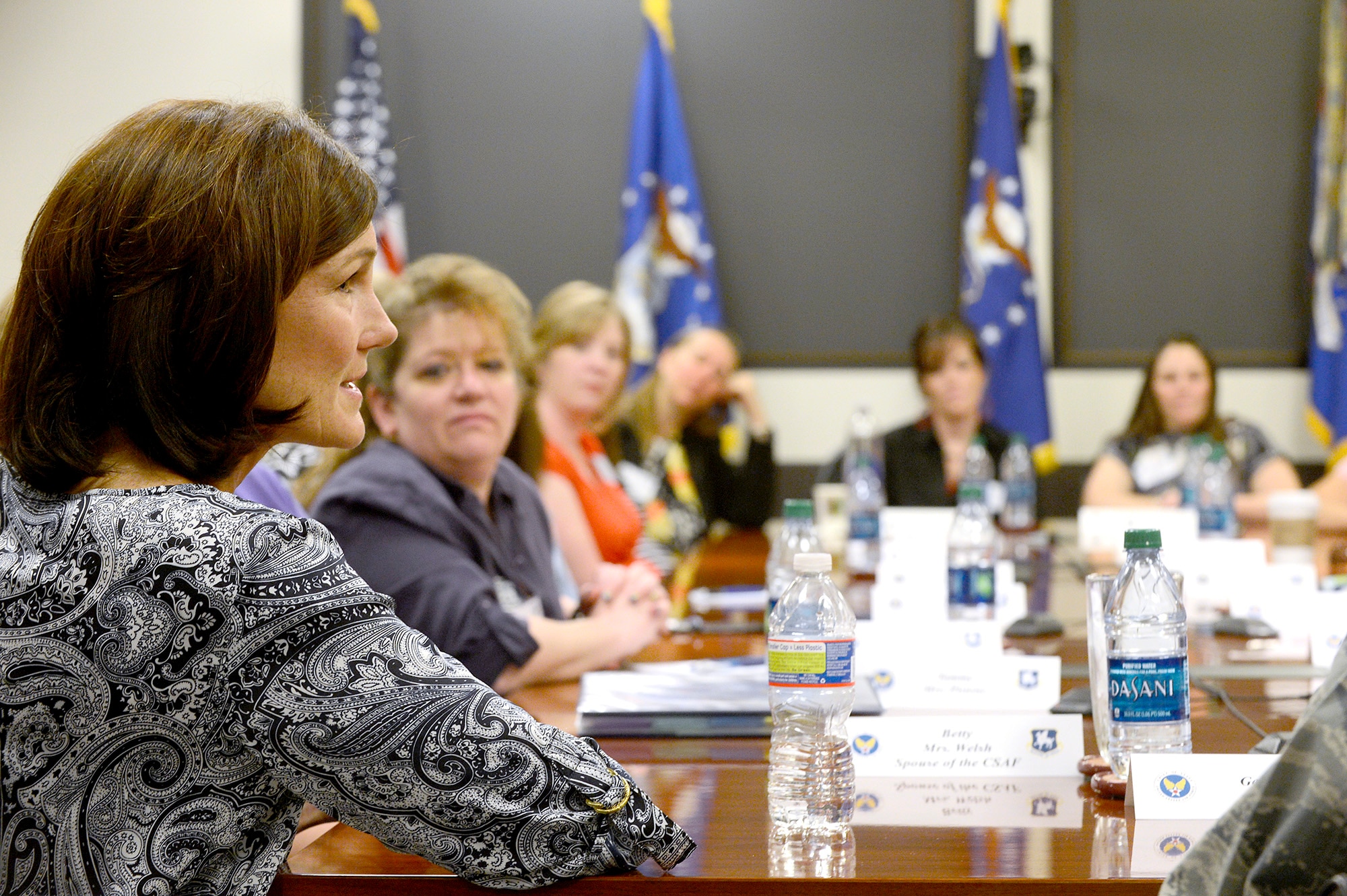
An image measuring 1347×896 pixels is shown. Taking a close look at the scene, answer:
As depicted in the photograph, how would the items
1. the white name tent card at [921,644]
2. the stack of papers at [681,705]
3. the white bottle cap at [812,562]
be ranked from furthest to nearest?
the white name tent card at [921,644] < the stack of papers at [681,705] < the white bottle cap at [812,562]

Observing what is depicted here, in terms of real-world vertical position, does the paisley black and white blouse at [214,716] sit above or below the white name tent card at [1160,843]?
above

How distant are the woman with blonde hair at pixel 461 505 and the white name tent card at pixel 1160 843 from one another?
99 centimetres

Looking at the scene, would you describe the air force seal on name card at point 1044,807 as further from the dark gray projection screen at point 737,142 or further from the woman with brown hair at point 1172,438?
the dark gray projection screen at point 737,142

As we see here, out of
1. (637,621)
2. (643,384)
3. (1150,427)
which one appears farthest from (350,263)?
(1150,427)

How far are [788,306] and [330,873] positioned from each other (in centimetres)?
469

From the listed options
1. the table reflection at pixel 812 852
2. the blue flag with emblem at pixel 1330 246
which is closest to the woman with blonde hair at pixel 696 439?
the blue flag with emblem at pixel 1330 246

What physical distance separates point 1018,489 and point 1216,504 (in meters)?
0.90

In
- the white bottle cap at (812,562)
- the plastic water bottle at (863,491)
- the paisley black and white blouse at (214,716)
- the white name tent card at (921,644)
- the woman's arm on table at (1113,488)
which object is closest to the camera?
the paisley black and white blouse at (214,716)

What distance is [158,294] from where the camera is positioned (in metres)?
1.00

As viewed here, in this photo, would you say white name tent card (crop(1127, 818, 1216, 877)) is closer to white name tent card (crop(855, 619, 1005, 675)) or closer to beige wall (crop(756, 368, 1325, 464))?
Result: white name tent card (crop(855, 619, 1005, 675))

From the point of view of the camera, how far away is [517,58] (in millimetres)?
5590

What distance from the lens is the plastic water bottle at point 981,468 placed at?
448cm

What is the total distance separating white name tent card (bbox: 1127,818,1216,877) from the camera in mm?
1065

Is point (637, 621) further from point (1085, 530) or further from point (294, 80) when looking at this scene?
point (294, 80)
